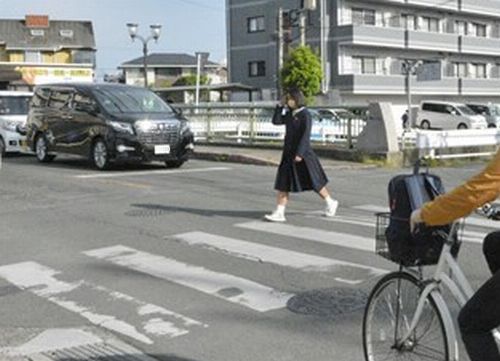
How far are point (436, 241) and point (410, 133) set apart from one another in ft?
49.9

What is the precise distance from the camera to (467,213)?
322 centimetres

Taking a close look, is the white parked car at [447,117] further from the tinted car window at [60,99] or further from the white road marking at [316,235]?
the white road marking at [316,235]

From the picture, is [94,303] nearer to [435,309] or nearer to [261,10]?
[435,309]

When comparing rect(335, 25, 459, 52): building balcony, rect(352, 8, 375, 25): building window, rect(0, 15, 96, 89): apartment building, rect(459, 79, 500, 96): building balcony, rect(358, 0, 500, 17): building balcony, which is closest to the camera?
rect(335, 25, 459, 52): building balcony

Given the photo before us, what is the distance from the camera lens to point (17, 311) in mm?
5992

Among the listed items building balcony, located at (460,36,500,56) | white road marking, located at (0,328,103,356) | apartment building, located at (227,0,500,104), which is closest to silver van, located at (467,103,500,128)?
apartment building, located at (227,0,500,104)

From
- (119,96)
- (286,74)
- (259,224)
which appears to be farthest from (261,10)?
(259,224)

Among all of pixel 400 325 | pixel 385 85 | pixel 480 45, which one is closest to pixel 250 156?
pixel 400 325

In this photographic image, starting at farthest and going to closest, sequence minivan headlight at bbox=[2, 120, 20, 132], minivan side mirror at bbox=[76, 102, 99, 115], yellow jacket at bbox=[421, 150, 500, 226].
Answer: minivan headlight at bbox=[2, 120, 20, 132] < minivan side mirror at bbox=[76, 102, 99, 115] < yellow jacket at bbox=[421, 150, 500, 226]

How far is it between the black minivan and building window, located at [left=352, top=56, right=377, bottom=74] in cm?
3595

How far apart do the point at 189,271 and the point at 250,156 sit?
1050 centimetres

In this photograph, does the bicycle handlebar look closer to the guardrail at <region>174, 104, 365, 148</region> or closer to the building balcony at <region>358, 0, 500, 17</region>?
the guardrail at <region>174, 104, 365, 148</region>

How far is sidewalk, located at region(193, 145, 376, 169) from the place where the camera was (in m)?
16.4

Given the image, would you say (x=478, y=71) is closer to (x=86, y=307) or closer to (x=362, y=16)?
(x=362, y=16)
